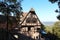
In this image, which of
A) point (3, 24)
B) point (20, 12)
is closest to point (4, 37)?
point (20, 12)

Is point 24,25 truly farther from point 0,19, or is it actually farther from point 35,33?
point 0,19

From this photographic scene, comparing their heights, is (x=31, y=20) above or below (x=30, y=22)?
above

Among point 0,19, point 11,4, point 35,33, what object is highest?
point 11,4

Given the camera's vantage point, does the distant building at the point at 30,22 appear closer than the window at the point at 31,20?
Yes

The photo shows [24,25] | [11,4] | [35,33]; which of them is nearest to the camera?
[11,4]

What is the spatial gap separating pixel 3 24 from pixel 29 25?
1213 centimetres

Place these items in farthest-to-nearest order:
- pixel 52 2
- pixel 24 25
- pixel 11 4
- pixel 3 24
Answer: pixel 24 25
pixel 3 24
pixel 52 2
pixel 11 4

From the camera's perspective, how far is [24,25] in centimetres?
5622

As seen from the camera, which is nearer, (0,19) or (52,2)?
(52,2)

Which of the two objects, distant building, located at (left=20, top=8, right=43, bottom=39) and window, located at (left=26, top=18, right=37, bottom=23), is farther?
window, located at (left=26, top=18, right=37, bottom=23)

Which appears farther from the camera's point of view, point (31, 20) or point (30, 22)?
point (31, 20)

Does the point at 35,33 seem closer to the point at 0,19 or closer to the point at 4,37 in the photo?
the point at 0,19

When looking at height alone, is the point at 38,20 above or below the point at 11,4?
below

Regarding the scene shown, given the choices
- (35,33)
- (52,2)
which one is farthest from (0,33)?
(35,33)
